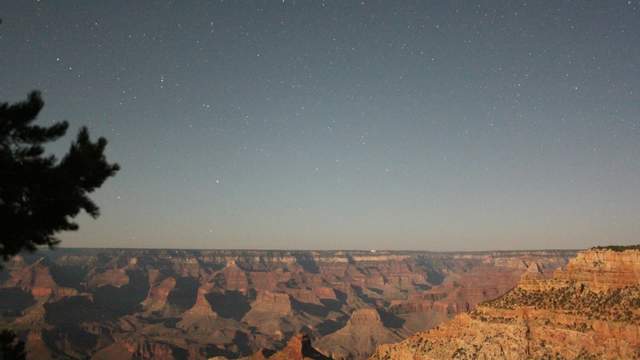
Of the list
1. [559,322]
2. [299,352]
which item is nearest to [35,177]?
[559,322]

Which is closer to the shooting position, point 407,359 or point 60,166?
point 60,166

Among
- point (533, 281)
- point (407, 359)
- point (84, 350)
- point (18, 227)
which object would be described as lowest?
point (84, 350)

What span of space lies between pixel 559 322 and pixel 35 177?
189ft

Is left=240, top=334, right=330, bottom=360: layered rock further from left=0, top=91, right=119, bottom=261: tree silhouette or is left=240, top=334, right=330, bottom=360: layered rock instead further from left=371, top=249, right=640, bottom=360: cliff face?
left=0, top=91, right=119, bottom=261: tree silhouette

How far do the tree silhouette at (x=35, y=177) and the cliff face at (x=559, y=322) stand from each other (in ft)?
174

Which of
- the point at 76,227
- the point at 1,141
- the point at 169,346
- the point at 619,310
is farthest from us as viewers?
the point at 169,346

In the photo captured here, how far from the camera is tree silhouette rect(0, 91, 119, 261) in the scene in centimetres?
1873

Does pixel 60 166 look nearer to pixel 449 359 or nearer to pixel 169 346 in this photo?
pixel 449 359

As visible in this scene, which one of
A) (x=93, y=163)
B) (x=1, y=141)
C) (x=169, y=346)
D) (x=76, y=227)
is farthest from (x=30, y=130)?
(x=169, y=346)

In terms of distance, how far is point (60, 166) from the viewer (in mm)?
19328

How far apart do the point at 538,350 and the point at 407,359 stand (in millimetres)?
16749

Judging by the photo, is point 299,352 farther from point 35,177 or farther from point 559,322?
point 35,177

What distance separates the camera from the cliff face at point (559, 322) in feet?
180

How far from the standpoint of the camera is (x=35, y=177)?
19.1m
